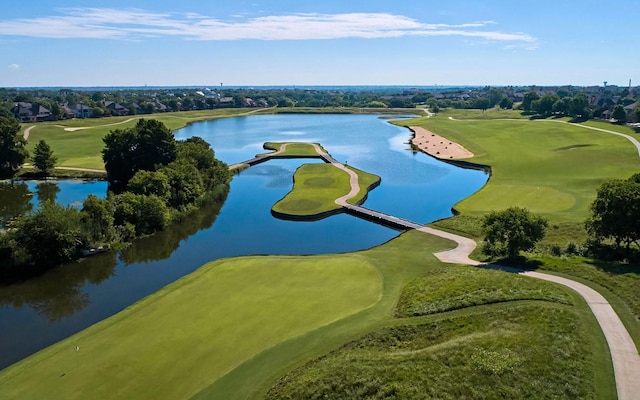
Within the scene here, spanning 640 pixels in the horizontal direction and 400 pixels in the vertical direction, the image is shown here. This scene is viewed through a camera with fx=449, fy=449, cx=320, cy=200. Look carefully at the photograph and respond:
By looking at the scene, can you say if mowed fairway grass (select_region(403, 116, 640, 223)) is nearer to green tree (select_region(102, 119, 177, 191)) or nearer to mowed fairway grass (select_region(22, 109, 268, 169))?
green tree (select_region(102, 119, 177, 191))

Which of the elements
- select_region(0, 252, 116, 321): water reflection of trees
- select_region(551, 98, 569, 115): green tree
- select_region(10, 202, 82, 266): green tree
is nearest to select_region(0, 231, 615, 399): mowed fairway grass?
select_region(0, 252, 116, 321): water reflection of trees

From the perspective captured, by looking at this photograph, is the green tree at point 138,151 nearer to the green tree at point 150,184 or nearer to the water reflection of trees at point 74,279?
the green tree at point 150,184

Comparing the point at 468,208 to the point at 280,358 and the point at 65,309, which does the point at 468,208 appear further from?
the point at 65,309

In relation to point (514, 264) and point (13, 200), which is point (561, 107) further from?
point (13, 200)

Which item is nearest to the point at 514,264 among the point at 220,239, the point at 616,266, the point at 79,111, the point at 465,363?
the point at 616,266

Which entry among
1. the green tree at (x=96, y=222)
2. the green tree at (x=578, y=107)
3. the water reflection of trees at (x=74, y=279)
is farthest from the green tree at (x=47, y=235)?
the green tree at (x=578, y=107)
